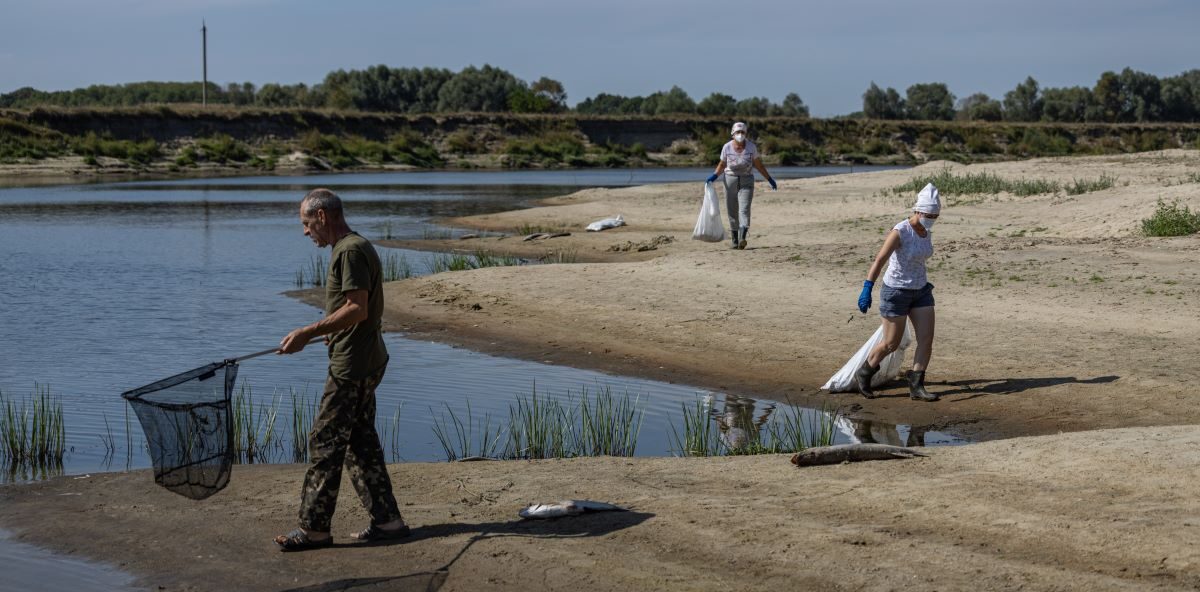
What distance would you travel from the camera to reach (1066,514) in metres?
7.23

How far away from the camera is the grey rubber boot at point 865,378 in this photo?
1173cm

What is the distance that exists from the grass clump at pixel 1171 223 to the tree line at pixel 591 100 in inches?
3251

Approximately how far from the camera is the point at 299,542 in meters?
7.24

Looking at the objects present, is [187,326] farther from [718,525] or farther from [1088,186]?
[1088,186]

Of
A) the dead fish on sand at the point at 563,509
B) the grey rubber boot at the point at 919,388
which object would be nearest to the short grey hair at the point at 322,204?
the dead fish on sand at the point at 563,509

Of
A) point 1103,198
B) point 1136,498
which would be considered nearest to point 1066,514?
point 1136,498

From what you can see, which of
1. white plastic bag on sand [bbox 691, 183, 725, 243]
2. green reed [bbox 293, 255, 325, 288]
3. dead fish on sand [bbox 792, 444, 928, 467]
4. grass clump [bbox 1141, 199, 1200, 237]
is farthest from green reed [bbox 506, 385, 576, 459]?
grass clump [bbox 1141, 199, 1200, 237]

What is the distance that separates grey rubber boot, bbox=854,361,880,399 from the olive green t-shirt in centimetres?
576

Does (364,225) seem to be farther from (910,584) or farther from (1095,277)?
(910,584)

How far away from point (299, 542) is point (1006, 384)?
6960mm

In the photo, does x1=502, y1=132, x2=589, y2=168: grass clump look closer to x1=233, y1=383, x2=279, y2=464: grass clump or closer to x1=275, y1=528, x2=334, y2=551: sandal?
x1=233, y1=383, x2=279, y2=464: grass clump

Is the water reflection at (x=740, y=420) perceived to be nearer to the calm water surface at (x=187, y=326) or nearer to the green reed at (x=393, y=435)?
the calm water surface at (x=187, y=326)

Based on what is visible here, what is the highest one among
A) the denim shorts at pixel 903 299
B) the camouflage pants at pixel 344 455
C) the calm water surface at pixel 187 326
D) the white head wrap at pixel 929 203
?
the white head wrap at pixel 929 203

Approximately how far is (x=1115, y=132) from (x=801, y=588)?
94647 millimetres
